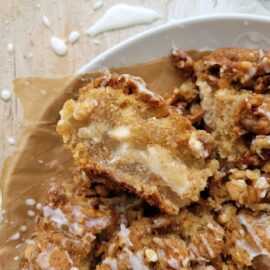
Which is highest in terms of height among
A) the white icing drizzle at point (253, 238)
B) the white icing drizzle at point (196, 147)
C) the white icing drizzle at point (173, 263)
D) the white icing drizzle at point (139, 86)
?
the white icing drizzle at point (139, 86)

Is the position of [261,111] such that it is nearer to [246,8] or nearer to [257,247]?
[257,247]

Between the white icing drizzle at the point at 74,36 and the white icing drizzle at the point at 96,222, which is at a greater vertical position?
the white icing drizzle at the point at 74,36

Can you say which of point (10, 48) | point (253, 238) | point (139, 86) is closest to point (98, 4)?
point (10, 48)

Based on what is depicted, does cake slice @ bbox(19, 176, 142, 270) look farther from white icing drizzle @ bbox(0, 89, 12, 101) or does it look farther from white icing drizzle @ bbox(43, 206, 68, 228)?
white icing drizzle @ bbox(0, 89, 12, 101)

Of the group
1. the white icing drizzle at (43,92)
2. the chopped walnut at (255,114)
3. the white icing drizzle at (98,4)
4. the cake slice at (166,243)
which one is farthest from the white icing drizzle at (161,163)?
the white icing drizzle at (98,4)

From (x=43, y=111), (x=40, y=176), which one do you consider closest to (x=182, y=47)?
(x=43, y=111)

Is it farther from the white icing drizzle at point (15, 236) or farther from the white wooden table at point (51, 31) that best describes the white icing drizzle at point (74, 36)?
the white icing drizzle at point (15, 236)
